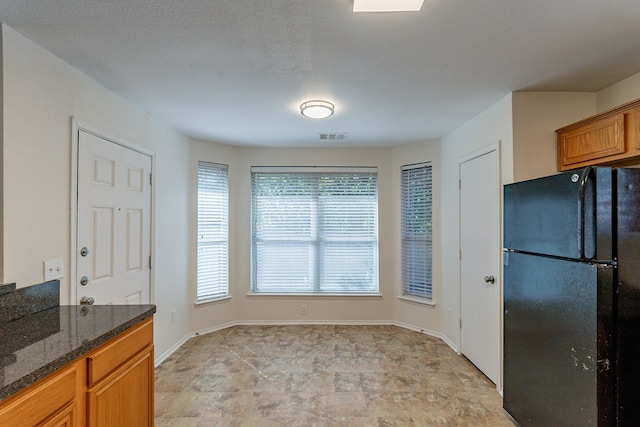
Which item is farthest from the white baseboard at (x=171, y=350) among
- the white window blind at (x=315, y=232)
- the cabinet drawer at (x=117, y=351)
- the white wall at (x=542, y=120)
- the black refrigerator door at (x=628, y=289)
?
the white wall at (x=542, y=120)

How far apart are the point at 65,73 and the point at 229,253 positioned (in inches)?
102

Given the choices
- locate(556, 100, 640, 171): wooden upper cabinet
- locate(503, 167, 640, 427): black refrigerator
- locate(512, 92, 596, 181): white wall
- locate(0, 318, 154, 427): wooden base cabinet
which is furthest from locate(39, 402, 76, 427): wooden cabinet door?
locate(556, 100, 640, 171): wooden upper cabinet

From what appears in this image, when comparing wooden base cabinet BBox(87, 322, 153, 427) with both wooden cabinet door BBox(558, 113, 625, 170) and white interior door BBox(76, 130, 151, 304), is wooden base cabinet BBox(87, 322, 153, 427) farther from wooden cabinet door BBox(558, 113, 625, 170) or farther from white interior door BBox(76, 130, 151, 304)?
wooden cabinet door BBox(558, 113, 625, 170)

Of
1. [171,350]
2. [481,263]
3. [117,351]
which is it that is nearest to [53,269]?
[117,351]

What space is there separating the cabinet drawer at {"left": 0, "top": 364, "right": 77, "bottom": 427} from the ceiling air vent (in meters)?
2.97

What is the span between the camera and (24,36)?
1656mm

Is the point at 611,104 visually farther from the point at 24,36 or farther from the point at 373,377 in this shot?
the point at 24,36

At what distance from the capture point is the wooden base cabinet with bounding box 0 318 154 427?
101 centimetres

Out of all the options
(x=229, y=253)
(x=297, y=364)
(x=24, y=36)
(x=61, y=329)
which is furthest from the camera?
(x=229, y=253)

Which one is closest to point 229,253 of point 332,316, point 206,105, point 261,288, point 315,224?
point 261,288

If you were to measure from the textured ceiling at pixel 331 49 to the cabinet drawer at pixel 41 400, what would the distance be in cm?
155

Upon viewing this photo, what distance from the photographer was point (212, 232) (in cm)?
395

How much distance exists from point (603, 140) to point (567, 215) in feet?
2.53

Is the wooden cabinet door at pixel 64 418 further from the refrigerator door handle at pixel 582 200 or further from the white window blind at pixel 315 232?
the white window blind at pixel 315 232
